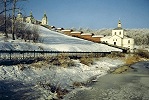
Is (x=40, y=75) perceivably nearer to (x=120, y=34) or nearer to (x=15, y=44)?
(x=15, y=44)

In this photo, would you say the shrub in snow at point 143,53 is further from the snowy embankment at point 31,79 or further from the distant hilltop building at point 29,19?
the snowy embankment at point 31,79

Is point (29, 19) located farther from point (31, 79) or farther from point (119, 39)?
point (31, 79)

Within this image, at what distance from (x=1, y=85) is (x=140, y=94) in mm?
10160

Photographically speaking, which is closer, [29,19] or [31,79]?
[31,79]

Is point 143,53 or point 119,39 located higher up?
point 119,39

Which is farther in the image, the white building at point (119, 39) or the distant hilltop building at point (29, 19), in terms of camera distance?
the white building at point (119, 39)

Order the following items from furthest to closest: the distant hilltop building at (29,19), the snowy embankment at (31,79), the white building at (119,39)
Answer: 1. the white building at (119,39)
2. the distant hilltop building at (29,19)
3. the snowy embankment at (31,79)

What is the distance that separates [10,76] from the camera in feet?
63.5

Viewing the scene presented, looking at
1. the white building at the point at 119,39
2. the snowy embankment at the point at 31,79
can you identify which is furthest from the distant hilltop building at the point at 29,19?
the snowy embankment at the point at 31,79

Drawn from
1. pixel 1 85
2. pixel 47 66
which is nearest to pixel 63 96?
pixel 1 85

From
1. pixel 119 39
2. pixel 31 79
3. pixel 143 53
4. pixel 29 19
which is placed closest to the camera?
pixel 31 79

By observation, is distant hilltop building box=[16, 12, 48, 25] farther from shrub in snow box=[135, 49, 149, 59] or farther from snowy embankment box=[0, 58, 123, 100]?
shrub in snow box=[135, 49, 149, 59]

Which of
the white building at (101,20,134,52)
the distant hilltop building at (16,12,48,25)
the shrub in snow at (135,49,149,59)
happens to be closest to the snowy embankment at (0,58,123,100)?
the distant hilltop building at (16,12,48,25)

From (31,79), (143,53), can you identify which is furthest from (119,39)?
(31,79)
